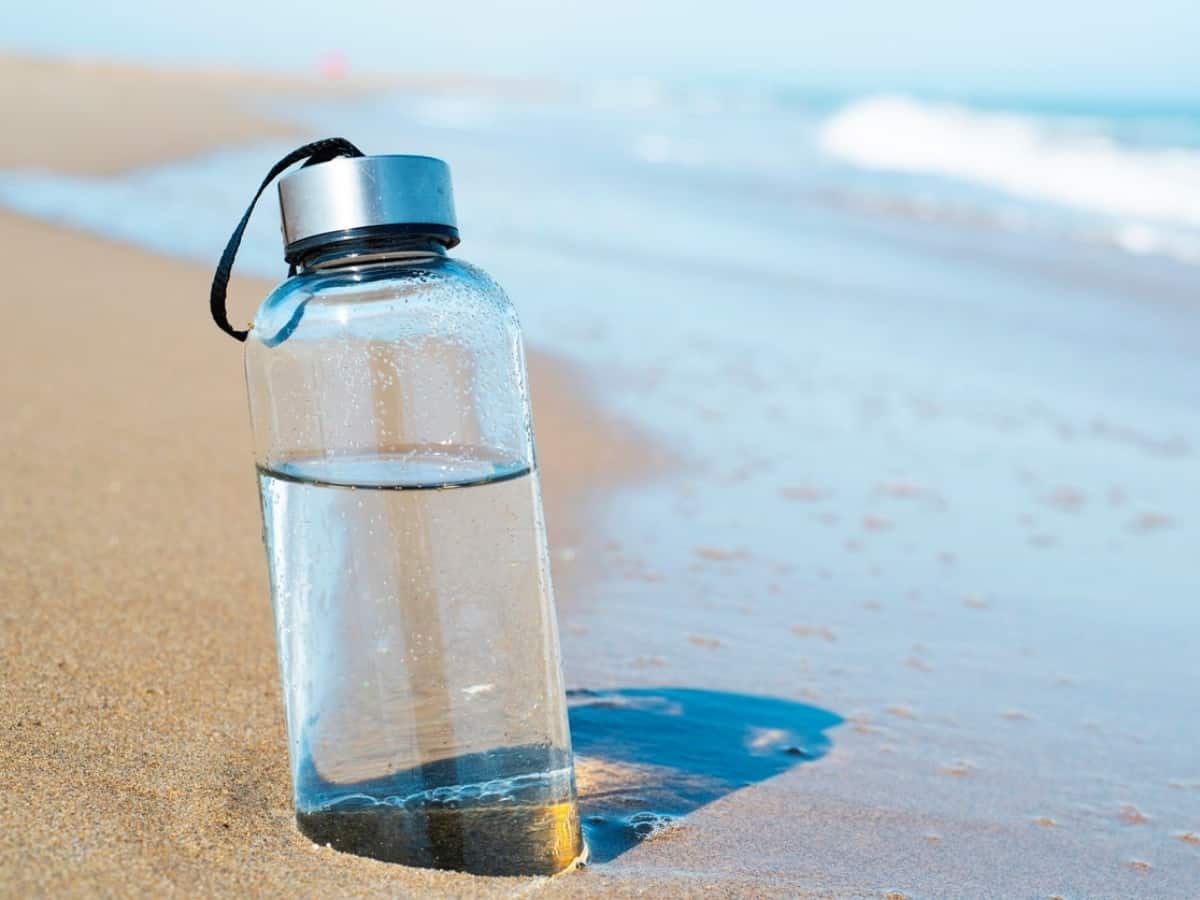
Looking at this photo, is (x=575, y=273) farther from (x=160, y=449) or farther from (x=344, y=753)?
(x=344, y=753)

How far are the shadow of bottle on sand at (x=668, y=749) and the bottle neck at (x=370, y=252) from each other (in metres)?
0.82

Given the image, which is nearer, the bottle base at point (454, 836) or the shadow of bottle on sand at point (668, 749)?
the bottle base at point (454, 836)

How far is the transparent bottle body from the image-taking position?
1.71m

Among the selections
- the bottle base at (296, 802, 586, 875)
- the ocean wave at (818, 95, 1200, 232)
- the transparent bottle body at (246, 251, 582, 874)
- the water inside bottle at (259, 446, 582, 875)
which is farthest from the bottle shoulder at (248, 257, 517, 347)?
the ocean wave at (818, 95, 1200, 232)

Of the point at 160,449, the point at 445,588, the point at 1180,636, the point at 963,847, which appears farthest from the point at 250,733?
the point at 1180,636

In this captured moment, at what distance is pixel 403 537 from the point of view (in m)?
1.72

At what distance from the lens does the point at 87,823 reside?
1.72 metres

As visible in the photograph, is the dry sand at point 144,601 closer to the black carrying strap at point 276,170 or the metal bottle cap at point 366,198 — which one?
the black carrying strap at point 276,170

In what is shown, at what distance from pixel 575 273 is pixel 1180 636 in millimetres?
→ 5096

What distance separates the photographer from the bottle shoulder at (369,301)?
1.74m

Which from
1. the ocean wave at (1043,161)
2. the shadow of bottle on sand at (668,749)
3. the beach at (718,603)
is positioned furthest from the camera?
the ocean wave at (1043,161)

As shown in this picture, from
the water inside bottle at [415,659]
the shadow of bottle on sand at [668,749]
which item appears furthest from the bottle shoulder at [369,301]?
the shadow of bottle on sand at [668,749]

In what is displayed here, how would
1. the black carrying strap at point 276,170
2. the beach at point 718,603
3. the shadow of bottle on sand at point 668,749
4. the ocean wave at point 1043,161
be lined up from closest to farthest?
1. the black carrying strap at point 276,170
2. the beach at point 718,603
3. the shadow of bottle on sand at point 668,749
4. the ocean wave at point 1043,161

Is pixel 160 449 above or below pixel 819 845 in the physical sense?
above
